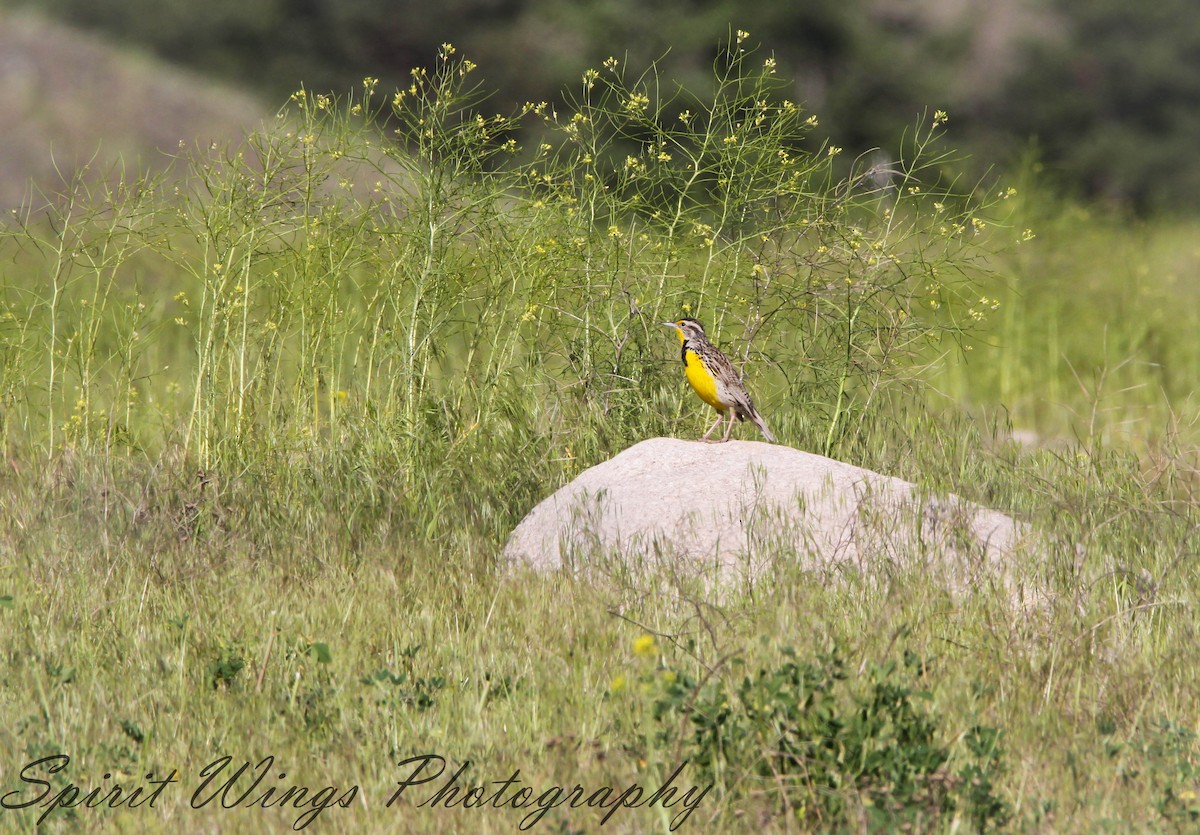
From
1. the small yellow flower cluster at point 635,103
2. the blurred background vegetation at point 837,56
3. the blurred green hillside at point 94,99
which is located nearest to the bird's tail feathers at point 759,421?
the small yellow flower cluster at point 635,103

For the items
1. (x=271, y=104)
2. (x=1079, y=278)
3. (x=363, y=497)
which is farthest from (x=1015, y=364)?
(x=271, y=104)

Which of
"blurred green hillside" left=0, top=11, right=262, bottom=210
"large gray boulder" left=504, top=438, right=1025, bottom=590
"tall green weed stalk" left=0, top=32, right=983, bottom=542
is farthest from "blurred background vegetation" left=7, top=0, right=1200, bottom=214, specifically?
"large gray boulder" left=504, top=438, right=1025, bottom=590

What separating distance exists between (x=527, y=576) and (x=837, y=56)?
21635 mm

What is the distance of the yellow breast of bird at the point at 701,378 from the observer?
5715 millimetres

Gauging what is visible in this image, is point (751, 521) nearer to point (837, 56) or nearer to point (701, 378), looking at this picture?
point (701, 378)

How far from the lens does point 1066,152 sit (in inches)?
1089

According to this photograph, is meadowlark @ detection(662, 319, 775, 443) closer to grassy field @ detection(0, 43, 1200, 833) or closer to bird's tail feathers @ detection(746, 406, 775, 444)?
bird's tail feathers @ detection(746, 406, 775, 444)

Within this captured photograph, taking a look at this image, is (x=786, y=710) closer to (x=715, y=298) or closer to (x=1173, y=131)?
(x=715, y=298)

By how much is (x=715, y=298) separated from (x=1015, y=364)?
5.55 meters

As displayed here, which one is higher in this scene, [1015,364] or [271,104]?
[271,104]

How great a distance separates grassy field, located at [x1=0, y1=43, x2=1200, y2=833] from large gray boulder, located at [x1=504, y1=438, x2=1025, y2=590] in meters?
0.20

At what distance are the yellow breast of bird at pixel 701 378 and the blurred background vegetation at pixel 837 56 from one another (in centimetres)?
1339

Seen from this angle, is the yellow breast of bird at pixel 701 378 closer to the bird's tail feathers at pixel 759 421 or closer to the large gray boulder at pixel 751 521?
the bird's tail feathers at pixel 759 421

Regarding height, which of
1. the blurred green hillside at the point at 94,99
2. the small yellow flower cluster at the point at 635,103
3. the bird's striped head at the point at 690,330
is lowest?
the bird's striped head at the point at 690,330
